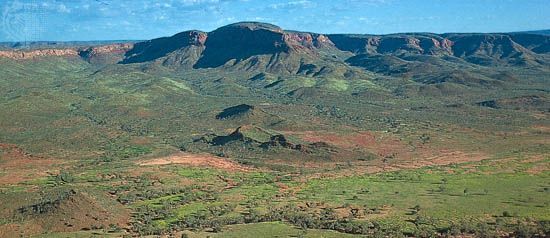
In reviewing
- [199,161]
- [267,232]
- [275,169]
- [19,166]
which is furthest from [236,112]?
[267,232]

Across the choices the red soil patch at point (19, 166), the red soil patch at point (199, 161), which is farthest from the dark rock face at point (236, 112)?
the red soil patch at point (19, 166)

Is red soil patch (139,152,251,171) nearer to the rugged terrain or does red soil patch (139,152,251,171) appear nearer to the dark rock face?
the rugged terrain

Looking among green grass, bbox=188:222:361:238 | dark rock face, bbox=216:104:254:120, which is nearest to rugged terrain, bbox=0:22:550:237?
green grass, bbox=188:222:361:238

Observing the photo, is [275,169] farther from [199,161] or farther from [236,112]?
[236,112]

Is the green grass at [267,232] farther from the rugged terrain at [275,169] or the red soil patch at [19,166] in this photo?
the red soil patch at [19,166]

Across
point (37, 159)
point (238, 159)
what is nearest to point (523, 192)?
point (238, 159)
